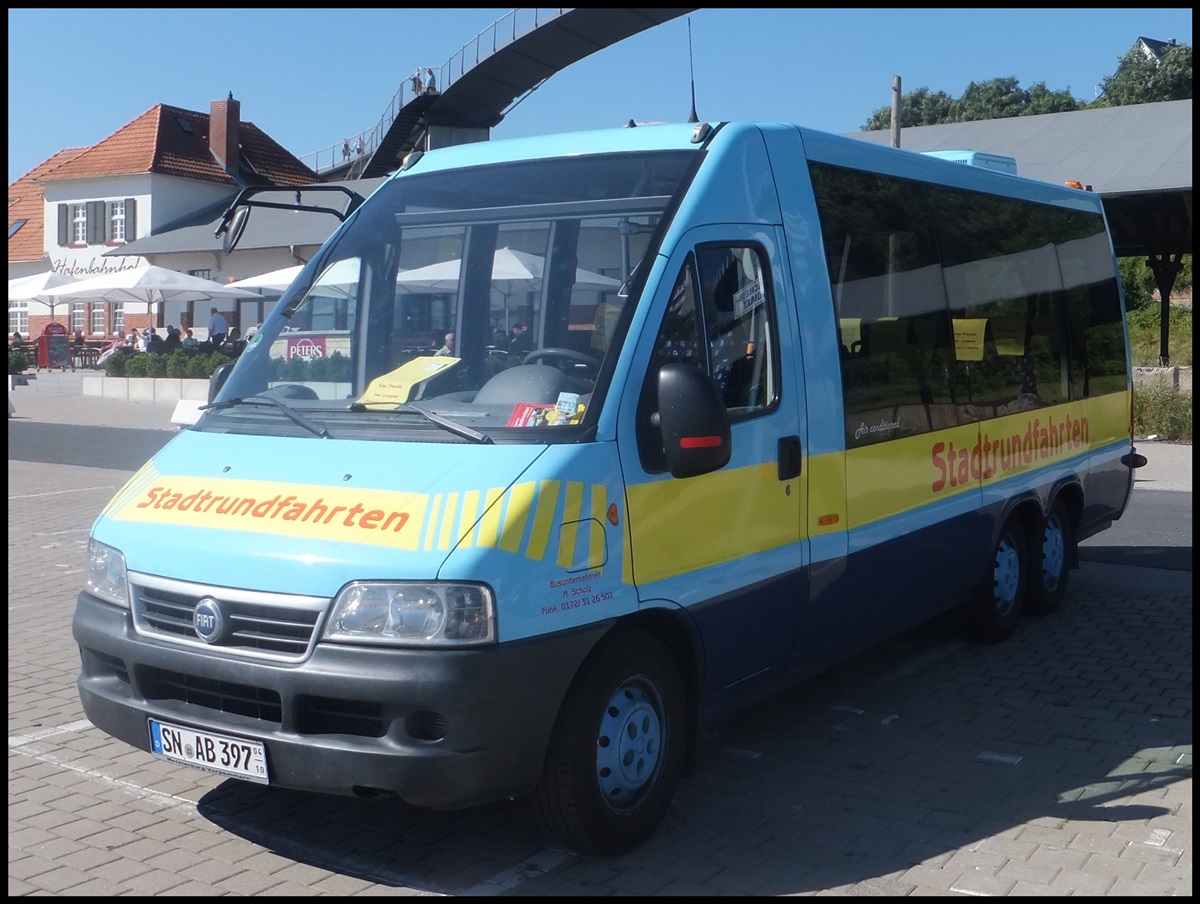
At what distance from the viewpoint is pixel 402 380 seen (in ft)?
17.0

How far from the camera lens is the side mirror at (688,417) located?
4586 millimetres

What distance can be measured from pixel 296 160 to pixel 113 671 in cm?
5663

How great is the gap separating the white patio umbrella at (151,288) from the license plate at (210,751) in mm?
26230

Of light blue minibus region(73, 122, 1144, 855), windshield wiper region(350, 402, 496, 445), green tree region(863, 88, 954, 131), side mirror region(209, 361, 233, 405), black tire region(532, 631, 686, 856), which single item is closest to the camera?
light blue minibus region(73, 122, 1144, 855)

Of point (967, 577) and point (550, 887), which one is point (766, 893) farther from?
point (967, 577)

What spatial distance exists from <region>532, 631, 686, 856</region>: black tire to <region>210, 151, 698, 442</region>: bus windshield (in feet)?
2.91

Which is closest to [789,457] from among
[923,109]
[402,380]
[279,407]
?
[402,380]

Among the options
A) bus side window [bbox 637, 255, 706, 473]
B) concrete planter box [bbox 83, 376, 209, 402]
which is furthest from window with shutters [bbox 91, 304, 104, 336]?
bus side window [bbox 637, 255, 706, 473]

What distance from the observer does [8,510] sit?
12812 mm

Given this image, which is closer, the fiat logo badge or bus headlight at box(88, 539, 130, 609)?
the fiat logo badge

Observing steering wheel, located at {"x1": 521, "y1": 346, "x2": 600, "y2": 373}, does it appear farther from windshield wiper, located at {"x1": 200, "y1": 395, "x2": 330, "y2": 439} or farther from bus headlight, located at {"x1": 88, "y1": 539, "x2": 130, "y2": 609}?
bus headlight, located at {"x1": 88, "y1": 539, "x2": 130, "y2": 609}

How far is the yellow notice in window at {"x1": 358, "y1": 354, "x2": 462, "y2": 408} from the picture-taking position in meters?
5.05

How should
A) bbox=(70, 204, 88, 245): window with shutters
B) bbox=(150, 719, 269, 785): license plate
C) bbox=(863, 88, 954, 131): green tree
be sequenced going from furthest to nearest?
1. bbox=(863, 88, 954, 131): green tree
2. bbox=(70, 204, 88, 245): window with shutters
3. bbox=(150, 719, 269, 785): license plate

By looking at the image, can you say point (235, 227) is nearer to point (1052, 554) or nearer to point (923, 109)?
point (1052, 554)
